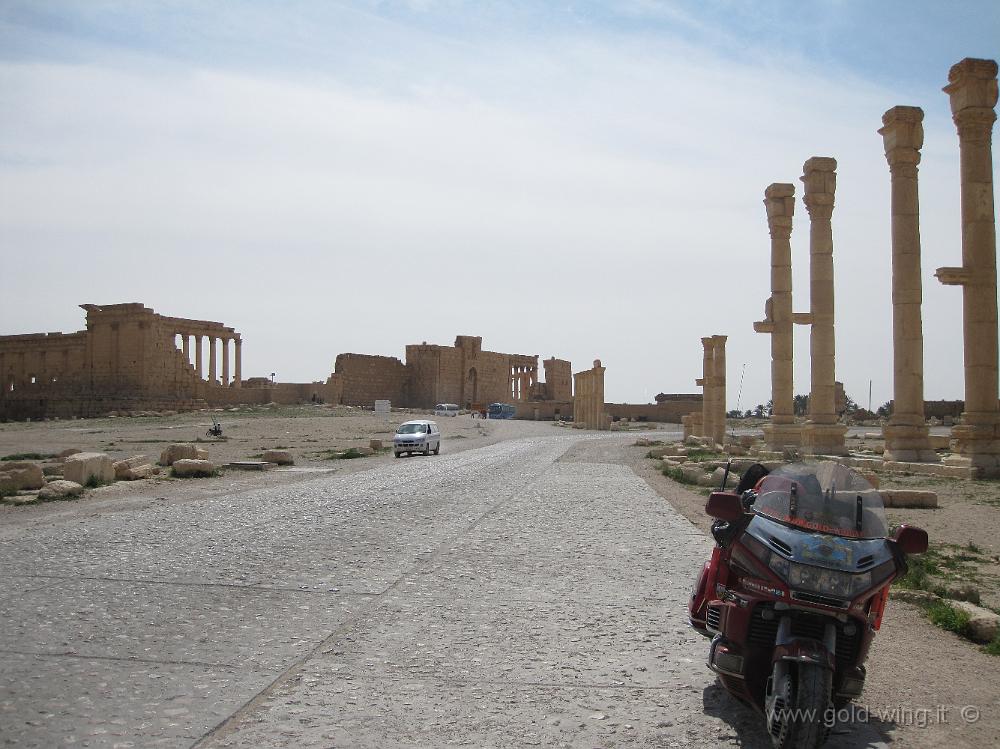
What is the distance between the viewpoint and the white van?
30.9 meters

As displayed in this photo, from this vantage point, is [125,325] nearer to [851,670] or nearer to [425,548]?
[425,548]

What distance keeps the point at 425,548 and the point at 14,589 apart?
13.4 feet

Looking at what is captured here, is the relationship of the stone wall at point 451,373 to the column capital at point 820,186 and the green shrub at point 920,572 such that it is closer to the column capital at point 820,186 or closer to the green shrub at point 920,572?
the column capital at point 820,186

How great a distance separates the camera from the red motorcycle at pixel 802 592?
4.14 m

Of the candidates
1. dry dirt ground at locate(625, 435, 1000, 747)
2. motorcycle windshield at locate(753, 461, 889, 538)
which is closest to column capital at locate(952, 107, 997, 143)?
dry dirt ground at locate(625, 435, 1000, 747)

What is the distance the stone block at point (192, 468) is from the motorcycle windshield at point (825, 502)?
1862 cm

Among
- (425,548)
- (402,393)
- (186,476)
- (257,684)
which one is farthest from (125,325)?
(257,684)

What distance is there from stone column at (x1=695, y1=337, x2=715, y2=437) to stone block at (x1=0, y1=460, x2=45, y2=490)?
87.6 ft

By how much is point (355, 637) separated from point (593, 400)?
2191 inches

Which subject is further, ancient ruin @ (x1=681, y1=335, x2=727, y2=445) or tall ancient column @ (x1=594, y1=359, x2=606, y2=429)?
tall ancient column @ (x1=594, y1=359, x2=606, y2=429)

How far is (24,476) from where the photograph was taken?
16.9 meters

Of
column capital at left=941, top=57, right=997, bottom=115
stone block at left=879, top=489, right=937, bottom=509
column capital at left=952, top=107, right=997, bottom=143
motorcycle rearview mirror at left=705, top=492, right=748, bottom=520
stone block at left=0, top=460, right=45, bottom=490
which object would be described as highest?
column capital at left=941, top=57, right=997, bottom=115

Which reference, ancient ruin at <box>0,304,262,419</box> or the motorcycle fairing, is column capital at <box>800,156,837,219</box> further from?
ancient ruin at <box>0,304,262,419</box>

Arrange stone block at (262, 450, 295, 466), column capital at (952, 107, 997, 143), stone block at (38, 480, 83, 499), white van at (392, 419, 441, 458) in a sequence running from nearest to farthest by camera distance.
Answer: stone block at (38, 480, 83, 499) < column capital at (952, 107, 997, 143) < stone block at (262, 450, 295, 466) < white van at (392, 419, 441, 458)
